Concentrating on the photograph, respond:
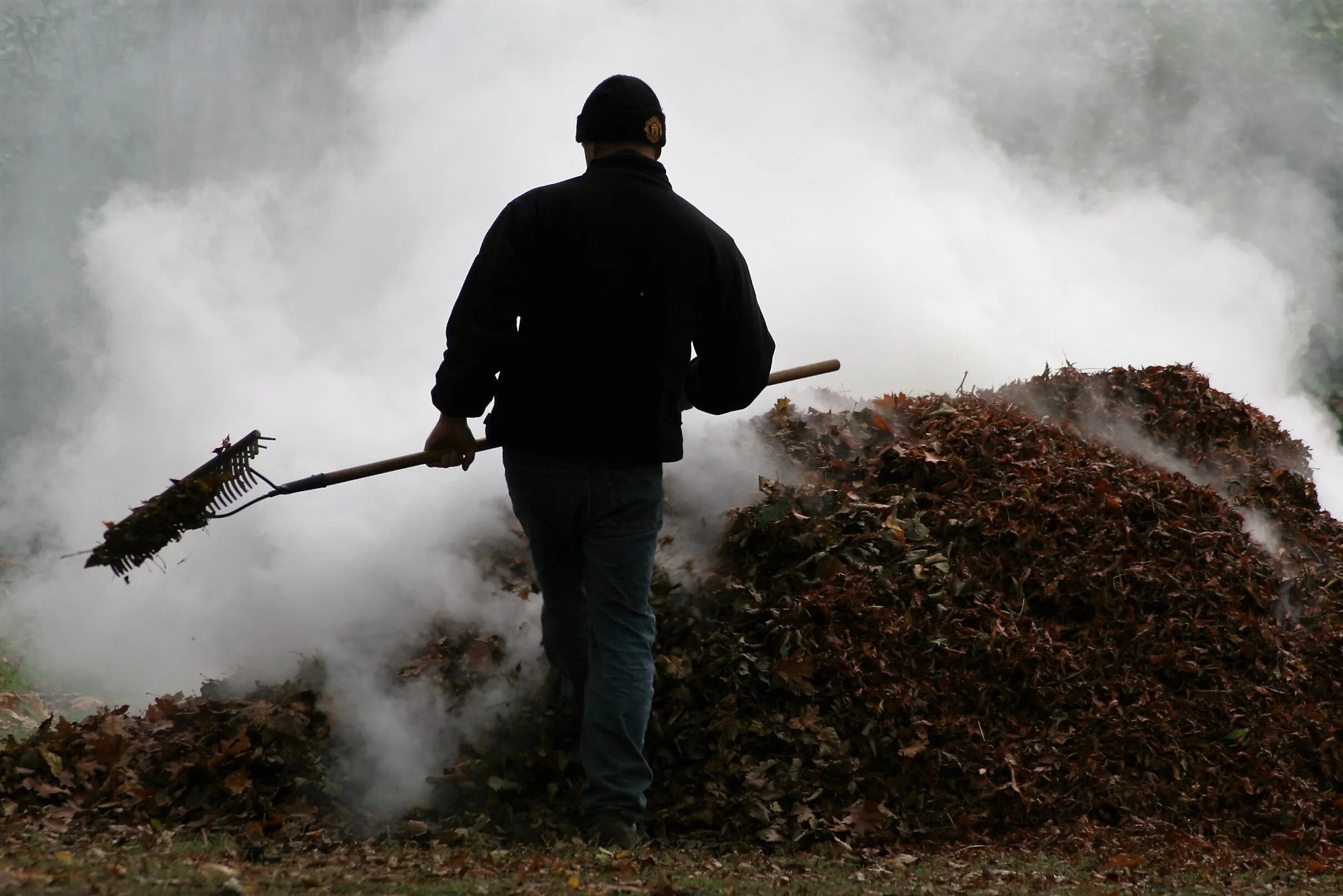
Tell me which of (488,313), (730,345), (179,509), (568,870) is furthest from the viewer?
(179,509)

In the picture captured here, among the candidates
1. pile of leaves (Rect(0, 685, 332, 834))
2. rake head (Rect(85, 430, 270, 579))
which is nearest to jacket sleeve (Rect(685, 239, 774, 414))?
rake head (Rect(85, 430, 270, 579))

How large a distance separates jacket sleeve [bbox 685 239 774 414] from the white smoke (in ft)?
3.79

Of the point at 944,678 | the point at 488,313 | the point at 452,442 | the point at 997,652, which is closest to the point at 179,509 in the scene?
the point at 452,442

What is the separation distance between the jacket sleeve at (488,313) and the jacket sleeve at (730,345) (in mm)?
538

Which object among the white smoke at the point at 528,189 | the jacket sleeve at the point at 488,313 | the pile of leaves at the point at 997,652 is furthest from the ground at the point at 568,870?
A: the jacket sleeve at the point at 488,313

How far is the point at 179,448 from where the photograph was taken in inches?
241

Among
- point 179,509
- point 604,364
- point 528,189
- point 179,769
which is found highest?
point 528,189

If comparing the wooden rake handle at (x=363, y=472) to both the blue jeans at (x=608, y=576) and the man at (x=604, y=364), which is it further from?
the blue jeans at (x=608, y=576)

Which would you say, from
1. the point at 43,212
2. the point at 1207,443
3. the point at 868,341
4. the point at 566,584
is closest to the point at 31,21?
the point at 43,212

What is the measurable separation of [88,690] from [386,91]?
456 centimetres

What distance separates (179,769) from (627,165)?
218 cm

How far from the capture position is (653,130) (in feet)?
12.2

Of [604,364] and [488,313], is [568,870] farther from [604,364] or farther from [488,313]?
[488,313]

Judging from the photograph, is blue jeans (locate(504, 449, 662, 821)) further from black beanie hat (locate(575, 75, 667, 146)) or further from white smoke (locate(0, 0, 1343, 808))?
black beanie hat (locate(575, 75, 667, 146))
